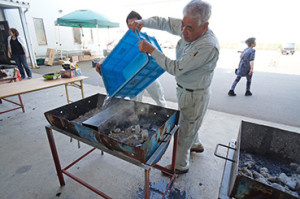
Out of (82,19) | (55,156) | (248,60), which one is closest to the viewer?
(55,156)

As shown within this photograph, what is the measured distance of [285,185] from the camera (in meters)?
1.01

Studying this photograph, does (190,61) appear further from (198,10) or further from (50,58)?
(50,58)

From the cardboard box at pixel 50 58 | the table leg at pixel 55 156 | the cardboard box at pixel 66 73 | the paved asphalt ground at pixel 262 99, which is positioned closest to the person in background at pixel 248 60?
the paved asphalt ground at pixel 262 99

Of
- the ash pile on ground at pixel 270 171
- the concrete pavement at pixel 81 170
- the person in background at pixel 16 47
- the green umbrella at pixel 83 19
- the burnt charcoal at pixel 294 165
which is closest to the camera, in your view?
the ash pile on ground at pixel 270 171

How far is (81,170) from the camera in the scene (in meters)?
1.85

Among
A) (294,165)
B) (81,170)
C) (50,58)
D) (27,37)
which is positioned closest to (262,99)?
(294,165)

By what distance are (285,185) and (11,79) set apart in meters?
4.55

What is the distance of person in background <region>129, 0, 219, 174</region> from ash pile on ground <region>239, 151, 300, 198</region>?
49 cm

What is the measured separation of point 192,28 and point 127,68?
81cm

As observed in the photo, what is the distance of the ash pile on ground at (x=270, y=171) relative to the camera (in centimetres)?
102

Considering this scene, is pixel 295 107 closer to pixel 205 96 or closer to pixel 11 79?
pixel 205 96

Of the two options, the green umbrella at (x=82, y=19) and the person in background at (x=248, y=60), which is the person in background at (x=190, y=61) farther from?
the green umbrella at (x=82, y=19)

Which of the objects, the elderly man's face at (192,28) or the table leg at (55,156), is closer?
the elderly man's face at (192,28)

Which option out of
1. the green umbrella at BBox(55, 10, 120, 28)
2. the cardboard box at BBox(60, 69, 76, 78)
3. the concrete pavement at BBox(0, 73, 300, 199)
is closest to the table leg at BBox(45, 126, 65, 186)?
the concrete pavement at BBox(0, 73, 300, 199)
